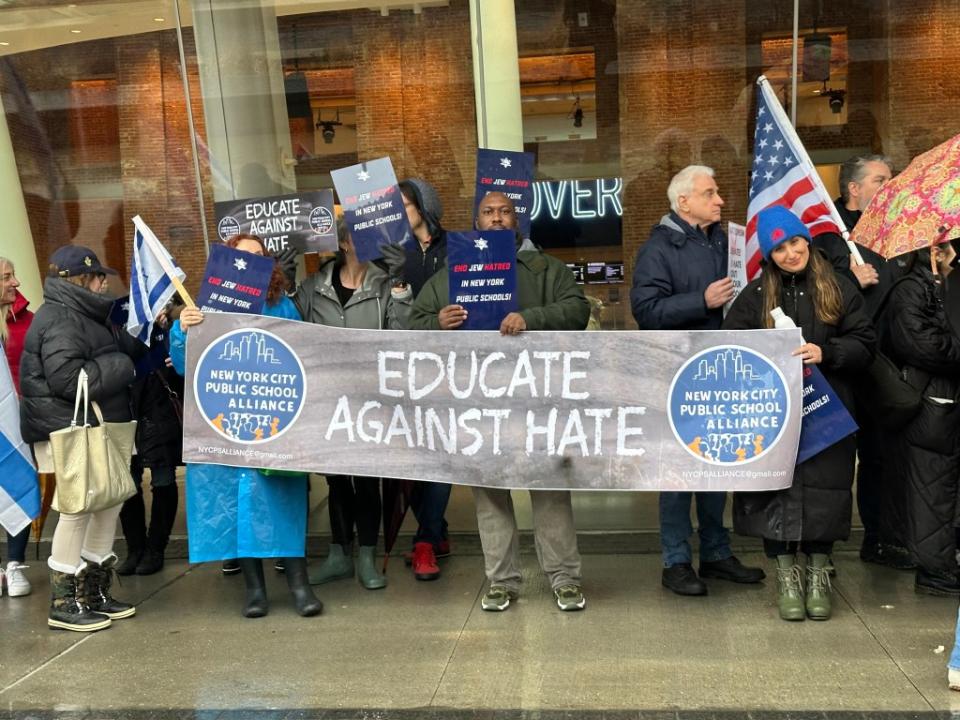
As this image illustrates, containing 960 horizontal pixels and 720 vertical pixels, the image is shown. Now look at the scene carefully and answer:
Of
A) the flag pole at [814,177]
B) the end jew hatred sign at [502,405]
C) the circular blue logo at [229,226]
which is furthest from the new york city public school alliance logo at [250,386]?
the flag pole at [814,177]

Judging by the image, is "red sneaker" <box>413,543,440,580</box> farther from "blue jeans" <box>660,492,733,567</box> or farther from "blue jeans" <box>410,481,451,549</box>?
"blue jeans" <box>660,492,733,567</box>

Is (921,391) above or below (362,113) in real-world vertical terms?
below

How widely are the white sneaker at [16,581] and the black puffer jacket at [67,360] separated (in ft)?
3.46

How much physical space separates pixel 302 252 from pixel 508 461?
206 cm

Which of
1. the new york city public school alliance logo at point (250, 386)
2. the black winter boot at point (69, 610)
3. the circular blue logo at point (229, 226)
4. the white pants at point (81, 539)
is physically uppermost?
the circular blue logo at point (229, 226)

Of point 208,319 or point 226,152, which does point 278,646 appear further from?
point 226,152

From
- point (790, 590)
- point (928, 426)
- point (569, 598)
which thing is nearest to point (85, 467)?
point (569, 598)

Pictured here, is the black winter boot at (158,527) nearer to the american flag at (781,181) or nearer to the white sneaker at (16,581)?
the white sneaker at (16,581)

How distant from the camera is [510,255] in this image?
18.9ft

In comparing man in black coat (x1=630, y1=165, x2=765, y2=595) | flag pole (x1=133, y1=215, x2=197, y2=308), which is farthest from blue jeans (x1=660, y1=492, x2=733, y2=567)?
flag pole (x1=133, y1=215, x2=197, y2=308)

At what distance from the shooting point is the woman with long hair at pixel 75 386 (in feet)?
19.9

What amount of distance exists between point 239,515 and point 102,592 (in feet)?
2.93

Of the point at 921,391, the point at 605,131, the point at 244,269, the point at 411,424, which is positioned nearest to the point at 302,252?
the point at 244,269

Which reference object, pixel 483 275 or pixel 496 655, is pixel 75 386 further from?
pixel 496 655
